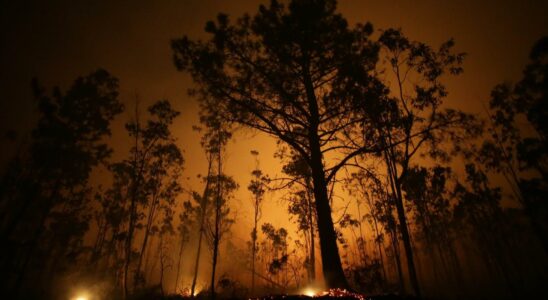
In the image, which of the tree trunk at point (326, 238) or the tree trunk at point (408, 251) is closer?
the tree trunk at point (326, 238)

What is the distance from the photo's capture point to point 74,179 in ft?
68.5

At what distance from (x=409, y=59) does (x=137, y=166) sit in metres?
18.9

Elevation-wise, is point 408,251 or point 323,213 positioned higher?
point 323,213

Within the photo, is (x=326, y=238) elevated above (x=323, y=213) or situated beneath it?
situated beneath

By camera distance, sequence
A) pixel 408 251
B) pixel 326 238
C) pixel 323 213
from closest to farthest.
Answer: pixel 326 238 → pixel 323 213 → pixel 408 251

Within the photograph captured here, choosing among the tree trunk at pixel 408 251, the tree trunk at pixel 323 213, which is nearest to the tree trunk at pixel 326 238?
the tree trunk at pixel 323 213

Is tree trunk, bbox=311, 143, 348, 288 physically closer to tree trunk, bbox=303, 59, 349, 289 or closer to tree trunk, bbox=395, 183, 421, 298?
tree trunk, bbox=303, 59, 349, 289

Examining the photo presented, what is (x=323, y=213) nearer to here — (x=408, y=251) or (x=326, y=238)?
(x=326, y=238)

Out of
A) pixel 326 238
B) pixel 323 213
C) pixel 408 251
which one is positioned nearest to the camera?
pixel 326 238

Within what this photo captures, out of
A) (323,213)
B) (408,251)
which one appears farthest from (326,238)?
(408,251)

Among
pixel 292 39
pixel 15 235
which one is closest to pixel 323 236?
pixel 292 39

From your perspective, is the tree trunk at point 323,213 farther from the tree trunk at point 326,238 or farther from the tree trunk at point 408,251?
the tree trunk at point 408,251

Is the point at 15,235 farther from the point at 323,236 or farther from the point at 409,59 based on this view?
the point at 409,59

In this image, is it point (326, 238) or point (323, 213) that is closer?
point (326, 238)
